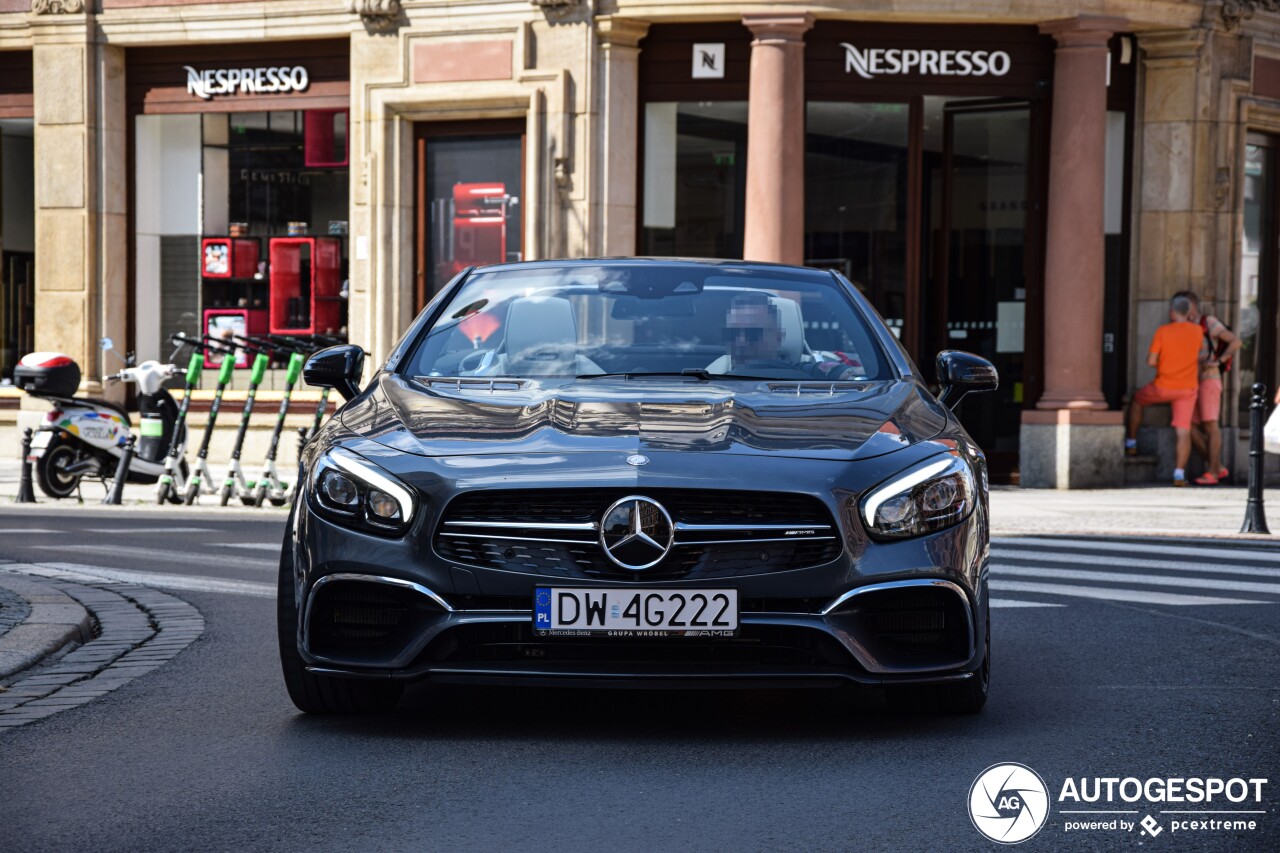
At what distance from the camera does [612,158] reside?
770 inches

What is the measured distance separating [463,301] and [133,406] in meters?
15.3

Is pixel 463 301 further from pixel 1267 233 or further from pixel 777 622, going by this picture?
pixel 1267 233

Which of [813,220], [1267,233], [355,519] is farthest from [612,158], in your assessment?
[355,519]

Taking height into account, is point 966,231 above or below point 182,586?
above

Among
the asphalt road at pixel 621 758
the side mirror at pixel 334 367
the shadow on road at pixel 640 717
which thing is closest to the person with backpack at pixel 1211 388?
the asphalt road at pixel 621 758

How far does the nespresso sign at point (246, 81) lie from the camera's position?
824 inches

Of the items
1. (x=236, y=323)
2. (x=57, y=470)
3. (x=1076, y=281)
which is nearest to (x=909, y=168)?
(x=1076, y=281)

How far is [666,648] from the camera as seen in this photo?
525 cm

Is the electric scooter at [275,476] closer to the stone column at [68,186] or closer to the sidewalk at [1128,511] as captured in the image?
the sidewalk at [1128,511]

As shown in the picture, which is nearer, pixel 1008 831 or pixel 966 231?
pixel 1008 831

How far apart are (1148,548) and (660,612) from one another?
820 cm

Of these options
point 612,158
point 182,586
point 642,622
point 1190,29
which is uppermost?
point 1190,29

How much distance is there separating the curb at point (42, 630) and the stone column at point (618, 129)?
37.0 feet

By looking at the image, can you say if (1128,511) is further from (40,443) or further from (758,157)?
(40,443)
